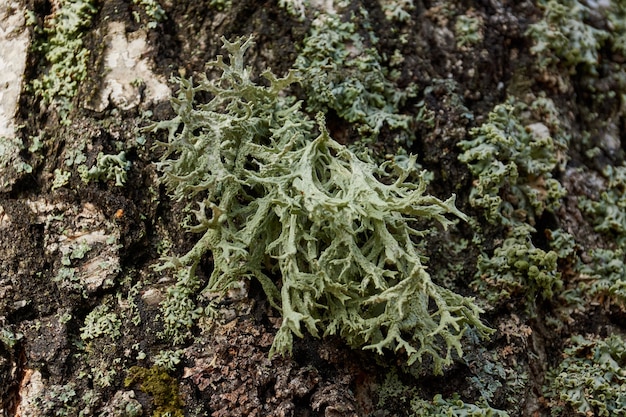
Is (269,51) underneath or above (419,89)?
above

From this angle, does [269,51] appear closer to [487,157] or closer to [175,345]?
[487,157]

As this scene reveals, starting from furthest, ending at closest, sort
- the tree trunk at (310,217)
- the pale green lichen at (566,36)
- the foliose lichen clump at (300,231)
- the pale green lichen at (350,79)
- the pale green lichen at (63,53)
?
the pale green lichen at (566,36), the pale green lichen at (350,79), the pale green lichen at (63,53), the tree trunk at (310,217), the foliose lichen clump at (300,231)

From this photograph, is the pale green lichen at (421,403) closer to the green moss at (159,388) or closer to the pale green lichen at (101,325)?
the green moss at (159,388)

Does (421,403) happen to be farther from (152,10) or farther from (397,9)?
(152,10)

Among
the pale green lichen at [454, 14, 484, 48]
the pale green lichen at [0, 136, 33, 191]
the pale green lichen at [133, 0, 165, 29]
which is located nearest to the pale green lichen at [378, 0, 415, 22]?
the pale green lichen at [454, 14, 484, 48]

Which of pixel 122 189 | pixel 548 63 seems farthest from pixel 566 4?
pixel 122 189

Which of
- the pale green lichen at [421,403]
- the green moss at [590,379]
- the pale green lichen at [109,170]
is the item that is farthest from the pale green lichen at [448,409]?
the pale green lichen at [109,170]
